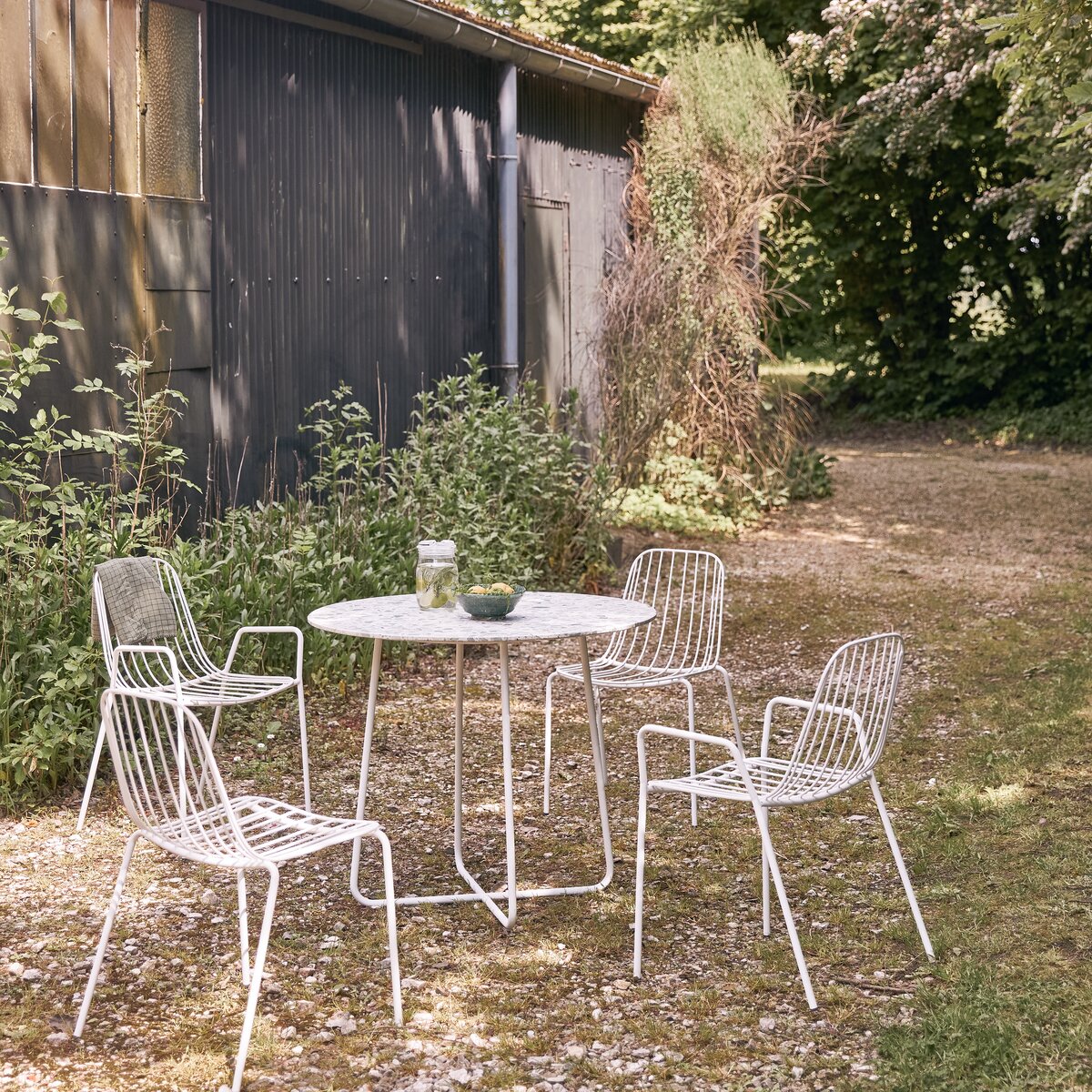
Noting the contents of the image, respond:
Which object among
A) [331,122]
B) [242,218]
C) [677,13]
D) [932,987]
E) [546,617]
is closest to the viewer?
[932,987]

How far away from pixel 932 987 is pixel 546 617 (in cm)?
153

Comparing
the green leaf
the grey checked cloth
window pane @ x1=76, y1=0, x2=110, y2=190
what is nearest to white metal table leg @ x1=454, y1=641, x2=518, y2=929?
the grey checked cloth

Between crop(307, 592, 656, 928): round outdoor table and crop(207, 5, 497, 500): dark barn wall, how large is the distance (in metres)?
3.40

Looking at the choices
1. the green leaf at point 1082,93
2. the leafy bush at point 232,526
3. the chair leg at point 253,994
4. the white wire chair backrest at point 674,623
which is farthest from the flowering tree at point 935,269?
the chair leg at point 253,994

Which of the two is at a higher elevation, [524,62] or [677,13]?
[677,13]

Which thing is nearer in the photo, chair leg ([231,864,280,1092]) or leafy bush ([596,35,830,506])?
chair leg ([231,864,280,1092])

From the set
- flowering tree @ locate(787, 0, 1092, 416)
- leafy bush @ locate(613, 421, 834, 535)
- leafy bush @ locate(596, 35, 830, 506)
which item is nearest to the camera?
leafy bush @ locate(613, 421, 834, 535)

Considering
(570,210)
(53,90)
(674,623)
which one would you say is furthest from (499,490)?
(570,210)

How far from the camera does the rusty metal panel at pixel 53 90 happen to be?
638 centimetres

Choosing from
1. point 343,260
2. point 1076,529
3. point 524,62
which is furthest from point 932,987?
point 1076,529

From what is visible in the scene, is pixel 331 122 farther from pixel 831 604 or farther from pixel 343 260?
pixel 831 604

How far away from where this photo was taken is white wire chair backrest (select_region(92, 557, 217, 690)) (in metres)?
4.57

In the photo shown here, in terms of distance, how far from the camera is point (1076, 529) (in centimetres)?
1195

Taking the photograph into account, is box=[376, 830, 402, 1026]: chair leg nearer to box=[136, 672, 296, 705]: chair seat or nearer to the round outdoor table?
the round outdoor table
